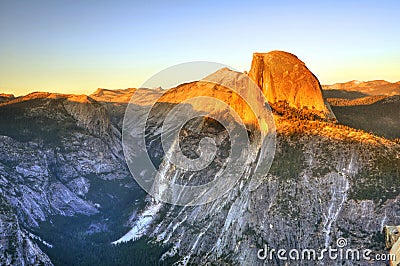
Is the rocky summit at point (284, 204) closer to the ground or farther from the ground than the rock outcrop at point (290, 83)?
closer to the ground

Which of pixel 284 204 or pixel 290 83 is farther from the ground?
pixel 290 83

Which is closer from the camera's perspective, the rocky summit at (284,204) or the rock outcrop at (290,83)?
the rocky summit at (284,204)

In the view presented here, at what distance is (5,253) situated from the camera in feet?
396

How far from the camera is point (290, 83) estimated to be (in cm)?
18238

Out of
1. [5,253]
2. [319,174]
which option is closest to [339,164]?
[319,174]

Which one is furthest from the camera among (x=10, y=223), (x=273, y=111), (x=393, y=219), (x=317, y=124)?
(x=273, y=111)

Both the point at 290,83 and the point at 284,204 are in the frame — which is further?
the point at 290,83

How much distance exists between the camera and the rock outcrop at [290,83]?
180 m

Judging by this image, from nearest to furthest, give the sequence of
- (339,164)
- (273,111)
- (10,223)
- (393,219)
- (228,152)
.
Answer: (393,219) → (10,223) → (339,164) → (273,111) → (228,152)

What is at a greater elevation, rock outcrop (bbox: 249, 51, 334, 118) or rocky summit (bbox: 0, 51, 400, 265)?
rock outcrop (bbox: 249, 51, 334, 118)

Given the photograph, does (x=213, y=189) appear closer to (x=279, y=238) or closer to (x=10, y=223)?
(x=279, y=238)

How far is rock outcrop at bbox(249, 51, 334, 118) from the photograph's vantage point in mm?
179625

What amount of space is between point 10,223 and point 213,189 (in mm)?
77752

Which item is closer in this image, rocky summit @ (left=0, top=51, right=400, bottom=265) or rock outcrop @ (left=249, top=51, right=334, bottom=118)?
rocky summit @ (left=0, top=51, right=400, bottom=265)
